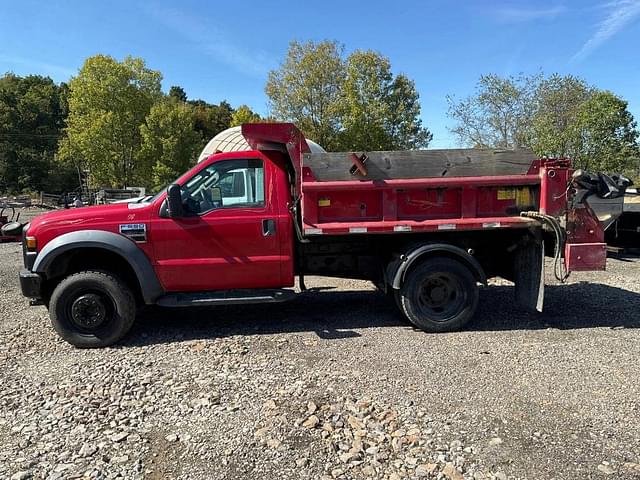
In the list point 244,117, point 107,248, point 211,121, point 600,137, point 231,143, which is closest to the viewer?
point 107,248

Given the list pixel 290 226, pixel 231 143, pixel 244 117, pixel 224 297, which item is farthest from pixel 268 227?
pixel 244 117

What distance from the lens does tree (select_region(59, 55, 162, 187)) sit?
3384 cm

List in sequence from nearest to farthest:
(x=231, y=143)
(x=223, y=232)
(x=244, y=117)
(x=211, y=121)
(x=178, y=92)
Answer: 1. (x=223, y=232)
2. (x=231, y=143)
3. (x=244, y=117)
4. (x=211, y=121)
5. (x=178, y=92)

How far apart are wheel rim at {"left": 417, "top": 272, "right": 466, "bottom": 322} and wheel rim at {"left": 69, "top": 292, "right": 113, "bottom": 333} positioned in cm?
366

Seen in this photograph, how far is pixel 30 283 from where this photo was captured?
5.26 metres

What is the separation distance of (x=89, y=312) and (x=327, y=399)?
3016mm

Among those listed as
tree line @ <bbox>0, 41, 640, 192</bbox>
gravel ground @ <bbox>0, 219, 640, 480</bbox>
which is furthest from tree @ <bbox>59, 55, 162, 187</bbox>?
gravel ground @ <bbox>0, 219, 640, 480</bbox>

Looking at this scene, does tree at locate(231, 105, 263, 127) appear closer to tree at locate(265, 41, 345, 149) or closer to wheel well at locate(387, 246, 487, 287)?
tree at locate(265, 41, 345, 149)

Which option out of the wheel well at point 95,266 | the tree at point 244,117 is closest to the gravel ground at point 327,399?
the wheel well at point 95,266

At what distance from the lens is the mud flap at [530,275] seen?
18.7 feet

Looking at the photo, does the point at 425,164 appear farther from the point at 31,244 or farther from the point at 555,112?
the point at 555,112

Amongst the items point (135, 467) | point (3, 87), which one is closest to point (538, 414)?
point (135, 467)

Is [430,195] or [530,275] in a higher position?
[430,195]

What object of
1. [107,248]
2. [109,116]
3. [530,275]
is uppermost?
[109,116]
